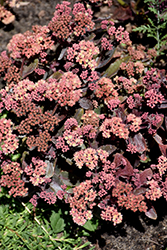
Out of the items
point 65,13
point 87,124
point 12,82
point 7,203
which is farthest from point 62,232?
point 65,13

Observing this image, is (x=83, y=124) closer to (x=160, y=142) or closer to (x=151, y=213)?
(x=160, y=142)

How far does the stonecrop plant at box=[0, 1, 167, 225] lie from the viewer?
268cm

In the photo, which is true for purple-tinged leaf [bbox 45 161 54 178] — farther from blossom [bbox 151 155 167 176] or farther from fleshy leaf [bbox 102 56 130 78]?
fleshy leaf [bbox 102 56 130 78]

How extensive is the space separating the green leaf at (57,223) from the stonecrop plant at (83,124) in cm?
48

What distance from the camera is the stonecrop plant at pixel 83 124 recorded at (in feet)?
8.80

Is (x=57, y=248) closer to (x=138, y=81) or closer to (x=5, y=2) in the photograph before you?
(x=138, y=81)

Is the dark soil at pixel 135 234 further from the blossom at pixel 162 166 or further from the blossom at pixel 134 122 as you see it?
the blossom at pixel 134 122

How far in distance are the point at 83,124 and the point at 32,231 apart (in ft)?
5.53

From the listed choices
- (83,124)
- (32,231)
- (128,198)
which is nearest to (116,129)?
(83,124)

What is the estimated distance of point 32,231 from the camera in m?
3.35

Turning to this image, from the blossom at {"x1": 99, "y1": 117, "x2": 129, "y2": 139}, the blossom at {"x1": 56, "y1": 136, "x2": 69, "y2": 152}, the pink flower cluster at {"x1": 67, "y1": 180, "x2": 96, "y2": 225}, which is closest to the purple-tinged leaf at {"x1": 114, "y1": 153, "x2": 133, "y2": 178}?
the blossom at {"x1": 99, "y1": 117, "x2": 129, "y2": 139}

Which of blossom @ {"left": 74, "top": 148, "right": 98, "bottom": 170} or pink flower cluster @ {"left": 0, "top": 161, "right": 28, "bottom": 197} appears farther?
pink flower cluster @ {"left": 0, "top": 161, "right": 28, "bottom": 197}

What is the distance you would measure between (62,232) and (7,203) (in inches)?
34.9

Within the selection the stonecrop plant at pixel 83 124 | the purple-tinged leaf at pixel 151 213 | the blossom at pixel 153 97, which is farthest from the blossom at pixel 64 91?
the purple-tinged leaf at pixel 151 213
